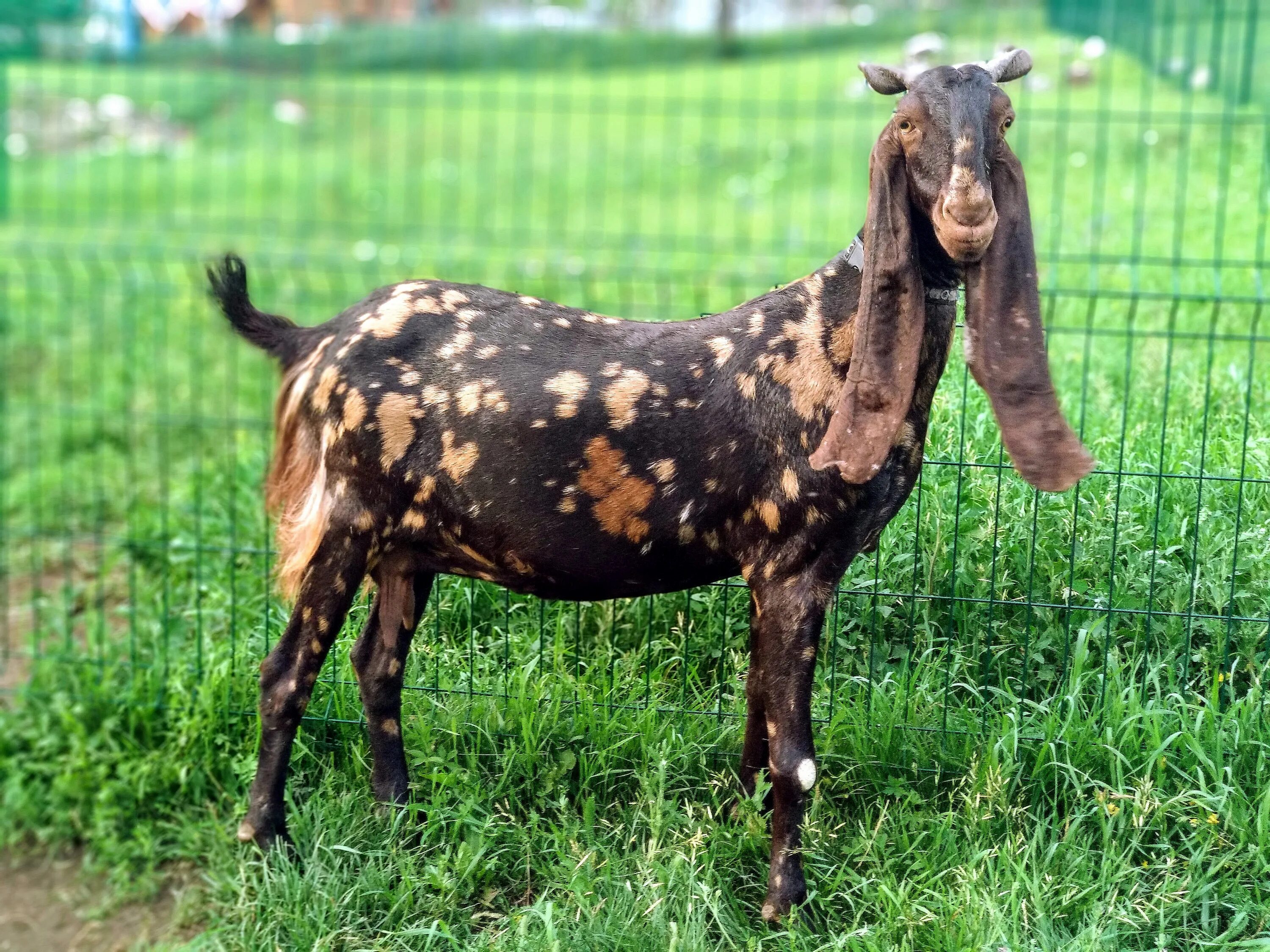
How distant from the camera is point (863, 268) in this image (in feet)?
11.9

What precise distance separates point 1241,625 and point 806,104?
10.4m

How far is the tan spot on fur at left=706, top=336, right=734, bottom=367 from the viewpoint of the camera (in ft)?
12.9

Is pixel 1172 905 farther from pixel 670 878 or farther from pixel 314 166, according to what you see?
pixel 314 166

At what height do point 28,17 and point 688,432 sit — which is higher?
point 28,17

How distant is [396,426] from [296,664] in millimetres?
886

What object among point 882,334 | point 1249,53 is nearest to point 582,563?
point 882,334

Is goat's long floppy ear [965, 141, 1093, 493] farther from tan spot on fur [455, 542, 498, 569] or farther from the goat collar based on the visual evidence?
tan spot on fur [455, 542, 498, 569]

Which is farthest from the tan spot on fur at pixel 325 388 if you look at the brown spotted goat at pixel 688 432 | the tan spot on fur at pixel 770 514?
the tan spot on fur at pixel 770 514

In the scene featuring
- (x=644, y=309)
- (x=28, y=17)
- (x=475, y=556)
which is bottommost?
(x=475, y=556)

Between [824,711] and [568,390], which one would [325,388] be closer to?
[568,390]

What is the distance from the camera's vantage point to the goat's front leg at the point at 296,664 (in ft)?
13.9

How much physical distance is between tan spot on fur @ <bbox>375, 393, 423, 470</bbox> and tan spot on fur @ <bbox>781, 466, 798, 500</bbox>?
3.73 feet

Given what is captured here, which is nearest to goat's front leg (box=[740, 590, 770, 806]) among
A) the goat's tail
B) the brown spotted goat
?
the brown spotted goat

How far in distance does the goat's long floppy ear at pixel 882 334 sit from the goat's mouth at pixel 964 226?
0.49ft
